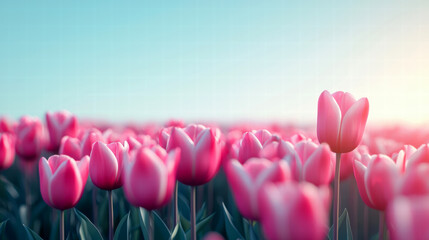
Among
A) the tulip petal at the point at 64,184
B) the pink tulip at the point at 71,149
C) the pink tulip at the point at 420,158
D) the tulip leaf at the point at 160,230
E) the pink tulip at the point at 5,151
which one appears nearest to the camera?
the pink tulip at the point at 420,158

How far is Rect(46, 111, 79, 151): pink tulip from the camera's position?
4082 millimetres

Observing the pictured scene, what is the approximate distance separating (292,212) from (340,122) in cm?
135

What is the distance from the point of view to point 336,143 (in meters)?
2.19

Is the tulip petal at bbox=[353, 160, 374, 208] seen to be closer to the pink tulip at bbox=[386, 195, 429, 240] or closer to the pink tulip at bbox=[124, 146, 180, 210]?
the pink tulip at bbox=[386, 195, 429, 240]

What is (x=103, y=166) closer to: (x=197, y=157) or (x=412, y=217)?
(x=197, y=157)

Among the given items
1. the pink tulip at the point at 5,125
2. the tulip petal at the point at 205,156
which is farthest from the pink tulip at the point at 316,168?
the pink tulip at the point at 5,125

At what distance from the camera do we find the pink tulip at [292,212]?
3.31 ft

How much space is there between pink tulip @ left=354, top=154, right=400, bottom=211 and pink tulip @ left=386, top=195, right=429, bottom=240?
55cm

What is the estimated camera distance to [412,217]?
0.99 m

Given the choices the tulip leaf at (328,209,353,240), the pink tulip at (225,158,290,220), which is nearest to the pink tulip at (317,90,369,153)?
the tulip leaf at (328,209,353,240)

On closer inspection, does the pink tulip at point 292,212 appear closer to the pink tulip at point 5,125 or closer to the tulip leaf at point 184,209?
the tulip leaf at point 184,209

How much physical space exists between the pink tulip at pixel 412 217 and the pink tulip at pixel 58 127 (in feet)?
12.9

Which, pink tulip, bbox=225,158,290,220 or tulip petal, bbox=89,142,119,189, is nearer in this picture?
pink tulip, bbox=225,158,290,220

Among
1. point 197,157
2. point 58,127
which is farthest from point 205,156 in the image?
point 58,127
